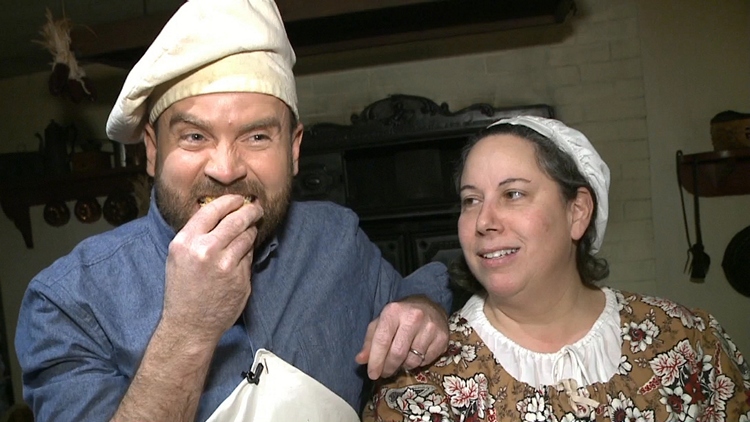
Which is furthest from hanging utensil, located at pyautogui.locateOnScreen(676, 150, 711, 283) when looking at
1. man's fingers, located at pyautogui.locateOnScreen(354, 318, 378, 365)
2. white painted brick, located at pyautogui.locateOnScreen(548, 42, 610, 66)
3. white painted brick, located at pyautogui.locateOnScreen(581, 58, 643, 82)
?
man's fingers, located at pyautogui.locateOnScreen(354, 318, 378, 365)

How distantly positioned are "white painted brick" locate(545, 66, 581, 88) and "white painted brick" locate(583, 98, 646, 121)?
15cm

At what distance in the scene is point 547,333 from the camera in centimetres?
145

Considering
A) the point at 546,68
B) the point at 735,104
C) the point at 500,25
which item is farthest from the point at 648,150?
the point at 500,25

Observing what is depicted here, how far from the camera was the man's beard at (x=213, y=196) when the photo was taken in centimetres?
112

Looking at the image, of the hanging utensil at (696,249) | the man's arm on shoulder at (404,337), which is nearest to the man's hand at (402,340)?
the man's arm on shoulder at (404,337)

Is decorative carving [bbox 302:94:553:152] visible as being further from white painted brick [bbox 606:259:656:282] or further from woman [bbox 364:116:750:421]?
woman [bbox 364:116:750:421]

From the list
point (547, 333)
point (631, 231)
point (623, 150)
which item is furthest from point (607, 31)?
point (547, 333)

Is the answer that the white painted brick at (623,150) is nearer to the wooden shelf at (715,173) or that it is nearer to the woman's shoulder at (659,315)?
the wooden shelf at (715,173)

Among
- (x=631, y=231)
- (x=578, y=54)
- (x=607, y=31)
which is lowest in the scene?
(x=631, y=231)

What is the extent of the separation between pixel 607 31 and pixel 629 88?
1.05 ft

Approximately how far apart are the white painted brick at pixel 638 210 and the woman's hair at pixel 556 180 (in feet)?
6.05

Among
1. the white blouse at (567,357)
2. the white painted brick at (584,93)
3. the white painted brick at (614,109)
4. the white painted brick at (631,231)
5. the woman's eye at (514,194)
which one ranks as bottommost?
the white blouse at (567,357)

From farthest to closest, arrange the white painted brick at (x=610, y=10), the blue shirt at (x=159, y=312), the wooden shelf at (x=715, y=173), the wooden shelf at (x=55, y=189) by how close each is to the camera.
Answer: the wooden shelf at (x=55, y=189)
the white painted brick at (x=610, y=10)
the wooden shelf at (x=715, y=173)
the blue shirt at (x=159, y=312)

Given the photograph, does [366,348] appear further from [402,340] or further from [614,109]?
[614,109]
